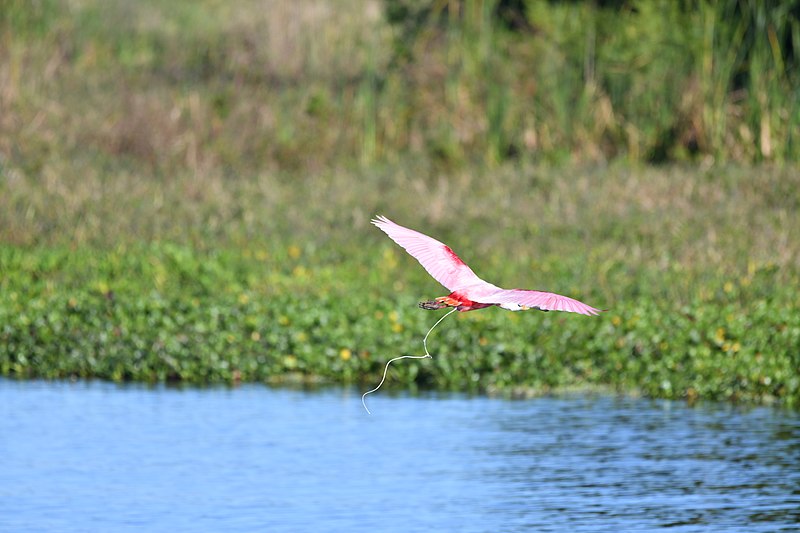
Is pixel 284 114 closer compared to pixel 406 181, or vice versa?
pixel 406 181

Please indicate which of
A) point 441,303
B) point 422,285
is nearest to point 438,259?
point 441,303

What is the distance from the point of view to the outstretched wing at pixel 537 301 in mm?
5145

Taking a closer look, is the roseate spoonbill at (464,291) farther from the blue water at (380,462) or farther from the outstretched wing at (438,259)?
the blue water at (380,462)

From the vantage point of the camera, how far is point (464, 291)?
5.68 m

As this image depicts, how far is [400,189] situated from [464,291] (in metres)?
11.7

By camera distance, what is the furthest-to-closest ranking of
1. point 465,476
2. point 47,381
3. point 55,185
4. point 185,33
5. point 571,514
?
point 185,33
point 55,185
point 47,381
point 465,476
point 571,514

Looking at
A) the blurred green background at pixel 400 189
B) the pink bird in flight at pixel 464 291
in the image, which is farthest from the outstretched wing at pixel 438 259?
the blurred green background at pixel 400 189

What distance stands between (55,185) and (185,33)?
803 centimetres

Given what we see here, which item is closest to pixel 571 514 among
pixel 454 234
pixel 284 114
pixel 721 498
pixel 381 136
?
pixel 721 498

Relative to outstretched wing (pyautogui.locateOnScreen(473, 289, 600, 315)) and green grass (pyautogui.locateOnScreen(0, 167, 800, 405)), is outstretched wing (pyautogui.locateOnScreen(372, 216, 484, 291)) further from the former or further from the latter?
green grass (pyautogui.locateOnScreen(0, 167, 800, 405))

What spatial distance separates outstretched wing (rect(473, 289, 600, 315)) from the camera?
5.14 metres

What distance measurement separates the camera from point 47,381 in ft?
39.4

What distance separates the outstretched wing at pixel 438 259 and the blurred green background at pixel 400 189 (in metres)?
5.64

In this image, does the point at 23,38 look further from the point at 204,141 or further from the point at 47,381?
the point at 47,381
